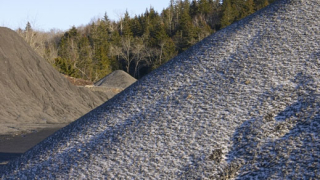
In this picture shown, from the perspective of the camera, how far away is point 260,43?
5.85 m

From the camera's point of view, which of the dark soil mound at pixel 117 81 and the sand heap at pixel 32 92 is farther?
the dark soil mound at pixel 117 81

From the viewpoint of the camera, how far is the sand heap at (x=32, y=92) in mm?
16344

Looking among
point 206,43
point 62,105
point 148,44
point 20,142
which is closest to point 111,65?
point 148,44

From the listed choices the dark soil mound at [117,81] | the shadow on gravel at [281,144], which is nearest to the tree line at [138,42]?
the dark soil mound at [117,81]

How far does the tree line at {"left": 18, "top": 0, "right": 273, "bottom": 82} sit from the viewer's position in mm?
46312

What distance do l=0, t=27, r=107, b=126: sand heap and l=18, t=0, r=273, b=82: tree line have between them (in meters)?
21.9

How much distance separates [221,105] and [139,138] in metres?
1.14

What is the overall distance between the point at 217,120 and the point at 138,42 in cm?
4520

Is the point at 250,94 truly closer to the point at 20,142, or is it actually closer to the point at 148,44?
the point at 20,142

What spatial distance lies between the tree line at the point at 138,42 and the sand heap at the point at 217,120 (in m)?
37.7

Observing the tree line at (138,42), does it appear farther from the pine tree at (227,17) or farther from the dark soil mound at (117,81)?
the dark soil mound at (117,81)

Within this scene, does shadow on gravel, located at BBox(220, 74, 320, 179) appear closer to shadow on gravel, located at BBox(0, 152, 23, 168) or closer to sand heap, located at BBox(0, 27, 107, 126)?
shadow on gravel, located at BBox(0, 152, 23, 168)

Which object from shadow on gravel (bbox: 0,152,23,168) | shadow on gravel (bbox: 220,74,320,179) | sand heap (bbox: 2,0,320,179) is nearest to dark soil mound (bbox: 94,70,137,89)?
shadow on gravel (bbox: 0,152,23,168)

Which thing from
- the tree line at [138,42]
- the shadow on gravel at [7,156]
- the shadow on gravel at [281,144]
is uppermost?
the tree line at [138,42]
